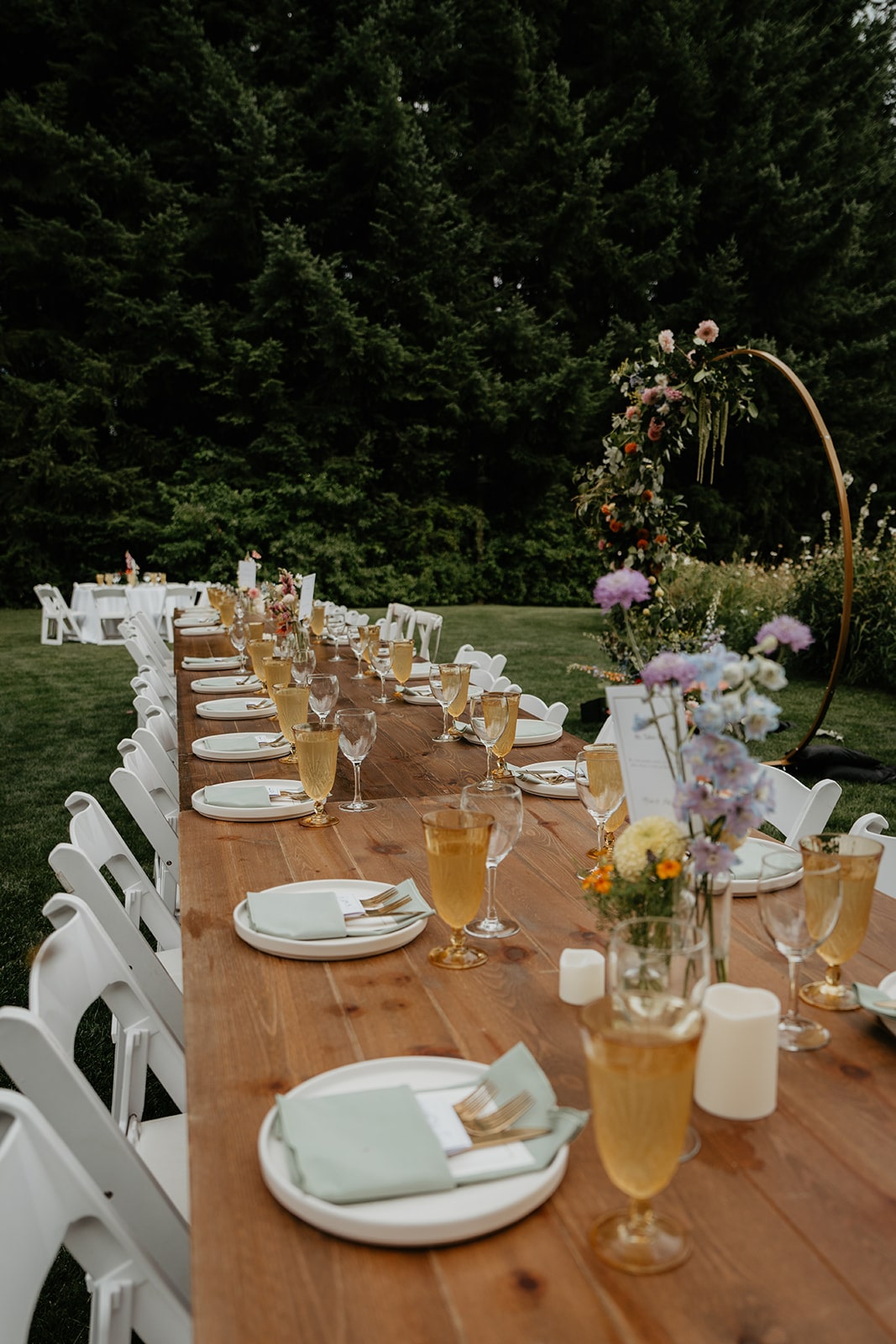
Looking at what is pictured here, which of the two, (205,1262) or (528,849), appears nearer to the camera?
(205,1262)

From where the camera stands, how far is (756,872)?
1597mm

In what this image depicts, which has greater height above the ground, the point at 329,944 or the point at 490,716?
the point at 490,716

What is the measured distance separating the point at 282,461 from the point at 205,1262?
16.9 metres

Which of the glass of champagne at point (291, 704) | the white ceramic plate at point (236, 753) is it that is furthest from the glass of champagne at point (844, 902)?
the white ceramic plate at point (236, 753)

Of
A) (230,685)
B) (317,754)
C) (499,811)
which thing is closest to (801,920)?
(499,811)

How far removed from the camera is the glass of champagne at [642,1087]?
2.26 feet

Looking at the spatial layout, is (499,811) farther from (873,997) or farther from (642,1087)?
(642,1087)

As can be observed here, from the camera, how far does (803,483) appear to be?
19.6 m

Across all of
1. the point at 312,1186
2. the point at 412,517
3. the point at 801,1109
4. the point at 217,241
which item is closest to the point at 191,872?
the point at 312,1186

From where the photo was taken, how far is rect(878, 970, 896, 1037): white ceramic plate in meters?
1.11

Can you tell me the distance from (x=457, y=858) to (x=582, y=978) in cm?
21

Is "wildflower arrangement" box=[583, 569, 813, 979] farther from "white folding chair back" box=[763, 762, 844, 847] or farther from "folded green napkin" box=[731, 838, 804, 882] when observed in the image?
"white folding chair back" box=[763, 762, 844, 847]

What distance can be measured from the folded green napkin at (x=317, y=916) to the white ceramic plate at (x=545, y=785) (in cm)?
74

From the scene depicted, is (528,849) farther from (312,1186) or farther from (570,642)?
(570,642)
